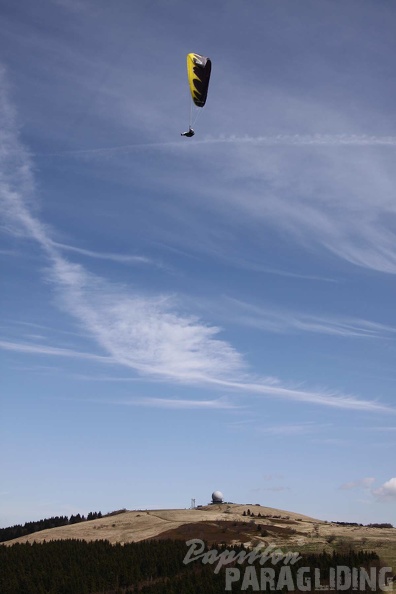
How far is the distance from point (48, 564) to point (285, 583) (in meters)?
22.4

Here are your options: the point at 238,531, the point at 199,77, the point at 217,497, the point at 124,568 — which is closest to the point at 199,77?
the point at 199,77

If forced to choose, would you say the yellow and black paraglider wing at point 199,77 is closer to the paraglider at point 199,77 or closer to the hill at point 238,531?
the paraglider at point 199,77

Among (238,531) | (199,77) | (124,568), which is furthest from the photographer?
(238,531)

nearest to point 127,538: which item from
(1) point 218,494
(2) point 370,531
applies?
(2) point 370,531

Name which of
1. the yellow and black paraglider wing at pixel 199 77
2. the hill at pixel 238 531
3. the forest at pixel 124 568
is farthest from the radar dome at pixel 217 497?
the yellow and black paraglider wing at pixel 199 77

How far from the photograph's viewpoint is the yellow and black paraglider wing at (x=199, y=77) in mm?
40028

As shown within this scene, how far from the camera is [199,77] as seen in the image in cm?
4047

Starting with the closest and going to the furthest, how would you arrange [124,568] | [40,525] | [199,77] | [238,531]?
[199,77] → [124,568] → [238,531] → [40,525]

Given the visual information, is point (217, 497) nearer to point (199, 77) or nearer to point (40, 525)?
point (40, 525)

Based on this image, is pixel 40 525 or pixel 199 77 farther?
pixel 40 525

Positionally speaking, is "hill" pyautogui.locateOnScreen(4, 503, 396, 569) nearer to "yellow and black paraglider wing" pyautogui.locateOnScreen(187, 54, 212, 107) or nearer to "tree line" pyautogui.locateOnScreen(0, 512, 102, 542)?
"tree line" pyautogui.locateOnScreen(0, 512, 102, 542)

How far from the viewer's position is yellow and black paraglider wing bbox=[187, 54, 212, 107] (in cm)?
4003

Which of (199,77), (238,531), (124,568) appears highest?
(199,77)

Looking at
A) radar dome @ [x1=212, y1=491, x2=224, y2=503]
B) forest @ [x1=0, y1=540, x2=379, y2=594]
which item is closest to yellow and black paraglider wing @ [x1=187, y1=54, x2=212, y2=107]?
forest @ [x1=0, y1=540, x2=379, y2=594]
